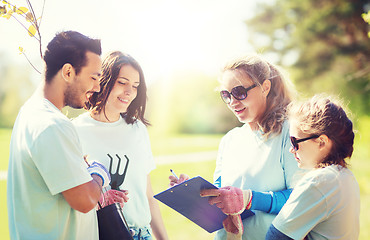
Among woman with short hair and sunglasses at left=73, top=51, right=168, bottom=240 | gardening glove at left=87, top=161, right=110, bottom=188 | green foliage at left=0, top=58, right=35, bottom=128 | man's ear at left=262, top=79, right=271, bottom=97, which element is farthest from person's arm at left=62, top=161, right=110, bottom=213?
green foliage at left=0, top=58, right=35, bottom=128

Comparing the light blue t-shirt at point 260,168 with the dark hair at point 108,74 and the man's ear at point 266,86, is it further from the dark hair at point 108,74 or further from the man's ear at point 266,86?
the dark hair at point 108,74

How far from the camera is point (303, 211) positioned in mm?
1781

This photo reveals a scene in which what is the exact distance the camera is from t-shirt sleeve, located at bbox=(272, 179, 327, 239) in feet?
5.81

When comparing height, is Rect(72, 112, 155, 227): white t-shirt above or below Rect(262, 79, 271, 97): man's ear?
below

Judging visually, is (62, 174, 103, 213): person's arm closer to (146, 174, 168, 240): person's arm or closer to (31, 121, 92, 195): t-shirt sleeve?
(31, 121, 92, 195): t-shirt sleeve

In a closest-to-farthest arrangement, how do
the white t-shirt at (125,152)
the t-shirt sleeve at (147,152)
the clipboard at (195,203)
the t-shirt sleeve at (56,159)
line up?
the t-shirt sleeve at (56,159) → the clipboard at (195,203) → the white t-shirt at (125,152) → the t-shirt sleeve at (147,152)

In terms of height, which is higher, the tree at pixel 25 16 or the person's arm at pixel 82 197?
the tree at pixel 25 16

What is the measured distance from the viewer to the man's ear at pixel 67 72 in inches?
75.7

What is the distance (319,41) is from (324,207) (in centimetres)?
1830

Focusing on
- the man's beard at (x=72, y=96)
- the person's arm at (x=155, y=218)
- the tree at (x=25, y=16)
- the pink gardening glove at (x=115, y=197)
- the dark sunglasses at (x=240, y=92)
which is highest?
the tree at (x=25, y=16)

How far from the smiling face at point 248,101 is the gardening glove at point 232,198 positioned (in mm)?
490

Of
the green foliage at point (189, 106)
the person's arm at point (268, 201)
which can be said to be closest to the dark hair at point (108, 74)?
the person's arm at point (268, 201)

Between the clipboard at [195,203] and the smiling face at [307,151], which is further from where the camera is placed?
the clipboard at [195,203]

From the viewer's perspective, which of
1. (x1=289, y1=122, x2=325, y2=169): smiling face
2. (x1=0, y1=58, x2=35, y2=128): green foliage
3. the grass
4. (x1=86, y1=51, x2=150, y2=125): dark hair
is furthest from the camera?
(x1=0, y1=58, x2=35, y2=128): green foliage
